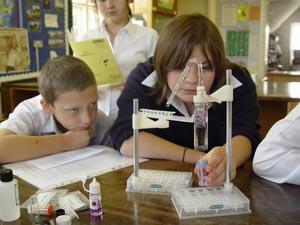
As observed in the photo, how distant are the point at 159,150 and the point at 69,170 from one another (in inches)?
10.5

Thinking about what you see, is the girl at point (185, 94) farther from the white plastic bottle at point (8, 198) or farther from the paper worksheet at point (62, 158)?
the white plastic bottle at point (8, 198)

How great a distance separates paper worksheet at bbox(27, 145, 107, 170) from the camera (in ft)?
3.64

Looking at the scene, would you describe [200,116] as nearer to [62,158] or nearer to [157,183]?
[157,183]

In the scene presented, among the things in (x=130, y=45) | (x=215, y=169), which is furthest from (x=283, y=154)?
(x=130, y=45)

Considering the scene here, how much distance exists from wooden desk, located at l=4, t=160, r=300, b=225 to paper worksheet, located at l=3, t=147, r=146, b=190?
1.3 inches

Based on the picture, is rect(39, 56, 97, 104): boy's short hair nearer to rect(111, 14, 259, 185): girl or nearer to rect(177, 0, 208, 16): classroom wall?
rect(111, 14, 259, 185): girl

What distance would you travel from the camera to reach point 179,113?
3.87 feet

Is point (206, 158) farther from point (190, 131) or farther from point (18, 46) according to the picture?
point (18, 46)

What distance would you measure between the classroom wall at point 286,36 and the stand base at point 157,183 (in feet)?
15.4

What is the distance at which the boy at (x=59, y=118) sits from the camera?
3.92ft

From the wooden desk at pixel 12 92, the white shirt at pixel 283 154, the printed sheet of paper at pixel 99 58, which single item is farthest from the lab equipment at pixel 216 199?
the wooden desk at pixel 12 92

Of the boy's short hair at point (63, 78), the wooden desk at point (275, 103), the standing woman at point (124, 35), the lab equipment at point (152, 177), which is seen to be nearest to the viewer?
the lab equipment at point (152, 177)

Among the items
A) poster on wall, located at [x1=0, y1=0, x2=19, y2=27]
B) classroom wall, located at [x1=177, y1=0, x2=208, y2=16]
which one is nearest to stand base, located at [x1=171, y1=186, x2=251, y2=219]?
poster on wall, located at [x1=0, y1=0, x2=19, y2=27]

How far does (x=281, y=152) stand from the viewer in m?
0.93
